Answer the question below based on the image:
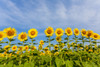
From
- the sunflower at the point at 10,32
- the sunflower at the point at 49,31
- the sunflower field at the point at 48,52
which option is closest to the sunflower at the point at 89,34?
the sunflower field at the point at 48,52

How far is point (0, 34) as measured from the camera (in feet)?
20.1

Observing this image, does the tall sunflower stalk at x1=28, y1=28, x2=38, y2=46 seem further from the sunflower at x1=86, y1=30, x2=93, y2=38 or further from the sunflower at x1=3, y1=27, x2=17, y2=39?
the sunflower at x1=86, y1=30, x2=93, y2=38

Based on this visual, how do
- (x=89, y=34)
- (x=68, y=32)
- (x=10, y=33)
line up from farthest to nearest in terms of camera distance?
(x=89, y=34)
(x=68, y=32)
(x=10, y=33)

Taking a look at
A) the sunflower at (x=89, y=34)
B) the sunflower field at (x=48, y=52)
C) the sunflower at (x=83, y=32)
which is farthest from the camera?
the sunflower at (x=89, y=34)

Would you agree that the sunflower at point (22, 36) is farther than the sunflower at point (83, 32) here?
No

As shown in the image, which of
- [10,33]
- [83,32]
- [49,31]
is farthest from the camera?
[83,32]

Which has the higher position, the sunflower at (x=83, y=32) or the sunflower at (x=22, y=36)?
the sunflower at (x=83, y=32)

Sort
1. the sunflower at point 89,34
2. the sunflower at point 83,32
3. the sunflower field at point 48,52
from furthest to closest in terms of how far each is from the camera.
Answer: the sunflower at point 89,34
the sunflower at point 83,32
the sunflower field at point 48,52

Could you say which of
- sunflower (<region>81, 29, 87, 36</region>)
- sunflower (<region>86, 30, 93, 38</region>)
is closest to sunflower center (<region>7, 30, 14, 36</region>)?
sunflower (<region>81, 29, 87, 36</region>)

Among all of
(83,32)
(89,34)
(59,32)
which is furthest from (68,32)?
A: (89,34)

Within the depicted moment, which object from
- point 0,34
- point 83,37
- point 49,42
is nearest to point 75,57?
point 49,42

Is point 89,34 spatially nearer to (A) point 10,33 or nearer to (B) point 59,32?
(B) point 59,32

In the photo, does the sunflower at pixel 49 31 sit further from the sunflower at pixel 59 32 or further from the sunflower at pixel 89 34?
the sunflower at pixel 89 34

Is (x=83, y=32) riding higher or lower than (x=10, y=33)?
higher
